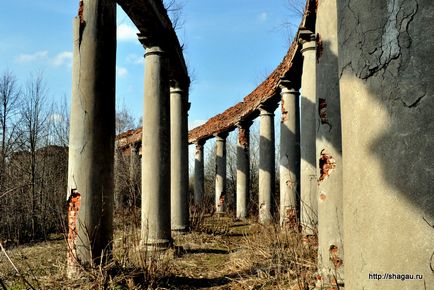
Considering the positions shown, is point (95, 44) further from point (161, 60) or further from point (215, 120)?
point (215, 120)

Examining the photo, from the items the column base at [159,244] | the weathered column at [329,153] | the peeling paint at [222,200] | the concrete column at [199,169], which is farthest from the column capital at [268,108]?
the weathered column at [329,153]

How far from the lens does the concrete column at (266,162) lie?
50.5 ft

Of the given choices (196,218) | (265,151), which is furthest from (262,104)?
(196,218)

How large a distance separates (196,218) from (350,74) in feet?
34.2

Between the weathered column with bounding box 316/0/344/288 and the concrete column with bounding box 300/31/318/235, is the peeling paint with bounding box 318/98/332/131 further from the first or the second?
the concrete column with bounding box 300/31/318/235

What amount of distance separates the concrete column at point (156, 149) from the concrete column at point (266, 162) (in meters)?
7.47

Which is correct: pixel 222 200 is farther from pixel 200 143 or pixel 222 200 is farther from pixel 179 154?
pixel 179 154

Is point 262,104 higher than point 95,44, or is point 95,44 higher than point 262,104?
point 262,104

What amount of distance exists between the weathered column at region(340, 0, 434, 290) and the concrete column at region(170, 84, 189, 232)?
949 centimetres

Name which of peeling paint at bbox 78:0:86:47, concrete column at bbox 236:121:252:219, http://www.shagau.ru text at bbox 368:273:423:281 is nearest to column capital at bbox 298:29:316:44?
peeling paint at bbox 78:0:86:47

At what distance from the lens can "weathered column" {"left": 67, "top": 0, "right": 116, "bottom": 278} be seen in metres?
5.07

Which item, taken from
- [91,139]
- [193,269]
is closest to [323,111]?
Result: [91,139]

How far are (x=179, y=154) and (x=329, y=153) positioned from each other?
6979mm

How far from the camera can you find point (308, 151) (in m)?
8.59
